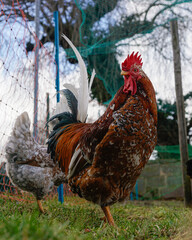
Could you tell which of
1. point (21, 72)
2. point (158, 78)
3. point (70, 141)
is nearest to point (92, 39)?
point (158, 78)

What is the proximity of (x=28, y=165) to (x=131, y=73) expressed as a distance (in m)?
2.04

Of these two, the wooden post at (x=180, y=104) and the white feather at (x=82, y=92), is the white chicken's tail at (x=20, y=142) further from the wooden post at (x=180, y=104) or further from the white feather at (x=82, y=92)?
the wooden post at (x=180, y=104)

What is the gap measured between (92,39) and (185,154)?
3179 millimetres

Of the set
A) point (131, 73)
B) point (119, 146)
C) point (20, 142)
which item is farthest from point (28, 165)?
point (131, 73)

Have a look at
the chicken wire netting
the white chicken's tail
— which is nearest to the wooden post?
the chicken wire netting

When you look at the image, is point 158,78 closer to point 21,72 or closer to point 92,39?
point 92,39

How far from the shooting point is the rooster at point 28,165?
132 inches

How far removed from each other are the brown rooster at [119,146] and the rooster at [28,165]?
0.80 metres

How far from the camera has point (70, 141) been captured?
3090mm

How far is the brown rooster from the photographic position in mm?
2273

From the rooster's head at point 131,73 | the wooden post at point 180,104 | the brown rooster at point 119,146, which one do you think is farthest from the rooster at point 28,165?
the wooden post at point 180,104

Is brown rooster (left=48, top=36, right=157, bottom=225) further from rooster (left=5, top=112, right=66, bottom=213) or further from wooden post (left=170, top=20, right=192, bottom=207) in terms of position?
wooden post (left=170, top=20, right=192, bottom=207)

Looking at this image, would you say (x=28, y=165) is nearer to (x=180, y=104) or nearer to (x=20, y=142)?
(x=20, y=142)

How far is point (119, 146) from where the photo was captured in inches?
88.4
